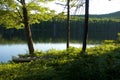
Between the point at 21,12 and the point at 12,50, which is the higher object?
the point at 21,12

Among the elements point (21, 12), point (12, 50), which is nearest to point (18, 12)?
point (21, 12)

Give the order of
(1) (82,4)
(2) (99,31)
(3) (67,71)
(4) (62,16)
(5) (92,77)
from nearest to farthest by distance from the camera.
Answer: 1. (5) (92,77)
2. (3) (67,71)
3. (1) (82,4)
4. (4) (62,16)
5. (2) (99,31)

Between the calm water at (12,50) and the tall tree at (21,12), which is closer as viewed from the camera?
the tall tree at (21,12)

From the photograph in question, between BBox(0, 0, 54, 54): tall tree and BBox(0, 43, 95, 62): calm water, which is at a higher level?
BBox(0, 0, 54, 54): tall tree

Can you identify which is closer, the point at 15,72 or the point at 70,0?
the point at 15,72

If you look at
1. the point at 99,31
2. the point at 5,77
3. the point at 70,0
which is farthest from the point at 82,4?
the point at 99,31

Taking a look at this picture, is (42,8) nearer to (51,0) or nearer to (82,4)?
(51,0)

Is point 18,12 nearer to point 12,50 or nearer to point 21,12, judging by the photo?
point 21,12

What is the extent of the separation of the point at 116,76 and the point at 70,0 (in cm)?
1796

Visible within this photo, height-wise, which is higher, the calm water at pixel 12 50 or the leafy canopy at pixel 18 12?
the leafy canopy at pixel 18 12

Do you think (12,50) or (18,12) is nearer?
(18,12)

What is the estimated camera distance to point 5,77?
16859 mm

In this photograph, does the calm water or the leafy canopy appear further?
the calm water

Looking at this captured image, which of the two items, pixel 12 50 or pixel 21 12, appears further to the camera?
pixel 12 50
